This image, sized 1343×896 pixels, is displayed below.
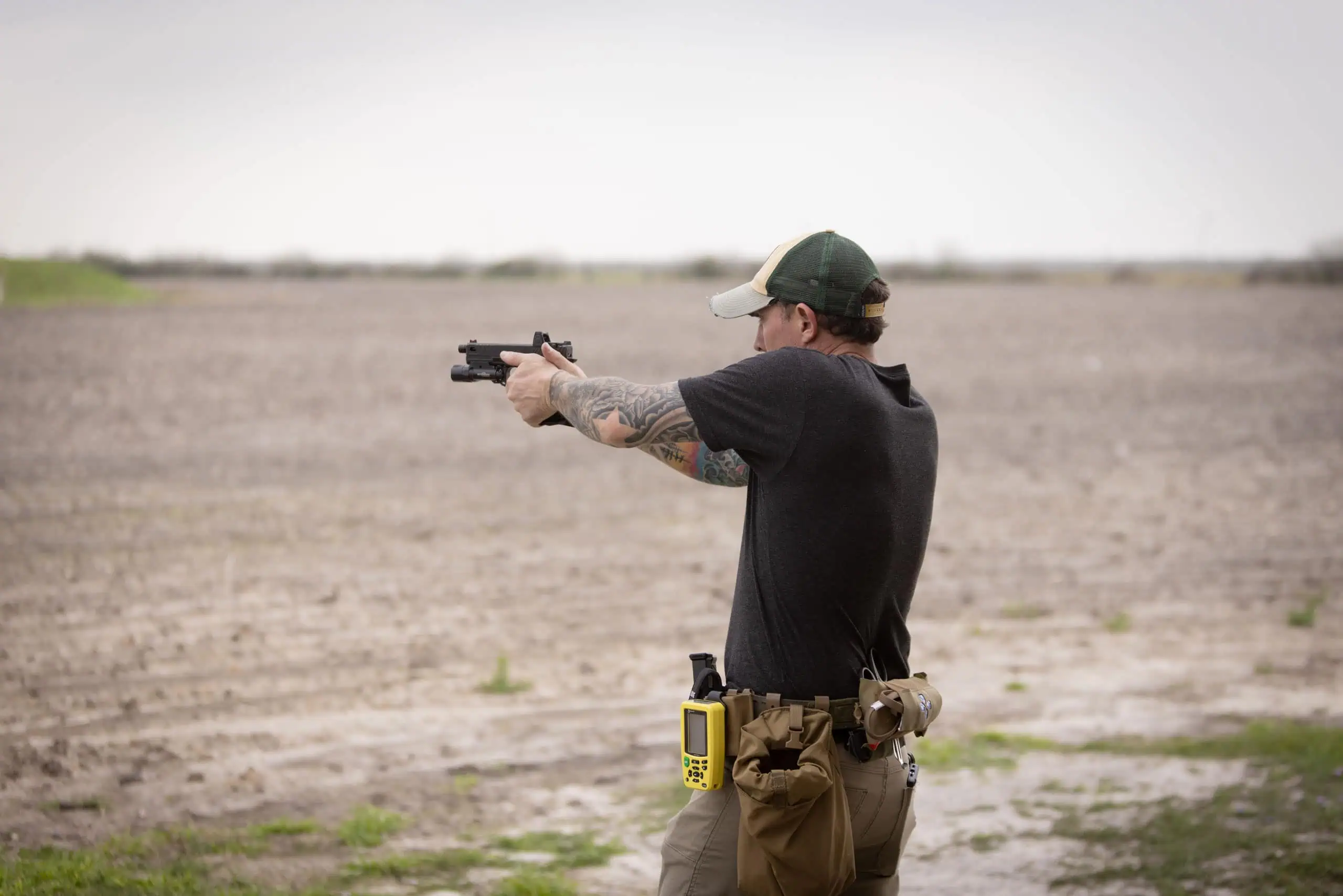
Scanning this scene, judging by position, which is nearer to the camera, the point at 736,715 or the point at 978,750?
the point at 736,715

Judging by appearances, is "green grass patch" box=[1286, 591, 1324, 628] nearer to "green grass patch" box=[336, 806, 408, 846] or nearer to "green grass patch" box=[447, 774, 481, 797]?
"green grass patch" box=[447, 774, 481, 797]

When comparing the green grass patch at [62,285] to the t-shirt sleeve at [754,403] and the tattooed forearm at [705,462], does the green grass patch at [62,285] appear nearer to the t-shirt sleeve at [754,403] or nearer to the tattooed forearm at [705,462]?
the tattooed forearm at [705,462]

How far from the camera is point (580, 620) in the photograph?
9.34 m

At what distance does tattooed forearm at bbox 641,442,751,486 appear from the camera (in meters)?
3.56

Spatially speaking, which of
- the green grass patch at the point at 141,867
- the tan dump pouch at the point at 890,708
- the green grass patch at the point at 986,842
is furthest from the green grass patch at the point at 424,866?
the tan dump pouch at the point at 890,708

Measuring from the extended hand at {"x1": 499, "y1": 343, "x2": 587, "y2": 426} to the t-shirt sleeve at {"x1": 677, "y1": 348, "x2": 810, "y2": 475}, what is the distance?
18.6 inches

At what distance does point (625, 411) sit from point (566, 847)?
2948 mm

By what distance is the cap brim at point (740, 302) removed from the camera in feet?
10.8

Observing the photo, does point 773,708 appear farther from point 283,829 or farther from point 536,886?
point 283,829

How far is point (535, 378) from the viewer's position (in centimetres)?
344

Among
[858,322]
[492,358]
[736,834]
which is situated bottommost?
[736,834]

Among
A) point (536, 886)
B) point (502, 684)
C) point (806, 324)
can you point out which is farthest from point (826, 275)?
point (502, 684)

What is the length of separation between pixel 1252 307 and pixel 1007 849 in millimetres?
43681

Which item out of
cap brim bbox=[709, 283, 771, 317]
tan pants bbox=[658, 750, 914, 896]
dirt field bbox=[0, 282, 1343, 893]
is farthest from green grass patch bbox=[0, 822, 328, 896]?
cap brim bbox=[709, 283, 771, 317]
